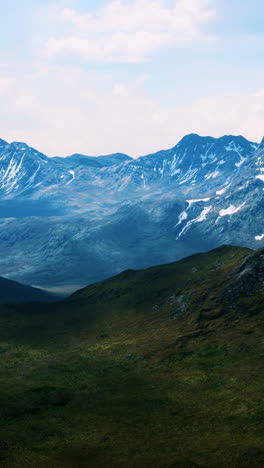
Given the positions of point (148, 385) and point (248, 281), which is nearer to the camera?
point (148, 385)

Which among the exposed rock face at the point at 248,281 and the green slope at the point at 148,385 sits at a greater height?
the exposed rock face at the point at 248,281

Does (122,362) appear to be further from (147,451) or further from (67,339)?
(147,451)

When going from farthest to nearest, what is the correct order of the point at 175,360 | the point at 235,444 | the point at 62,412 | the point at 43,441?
the point at 175,360
the point at 62,412
the point at 43,441
the point at 235,444

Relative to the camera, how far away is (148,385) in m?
121

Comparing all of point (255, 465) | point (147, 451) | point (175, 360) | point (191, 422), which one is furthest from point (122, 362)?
point (255, 465)

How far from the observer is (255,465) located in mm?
70875

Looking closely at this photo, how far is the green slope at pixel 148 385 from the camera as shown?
8106 cm

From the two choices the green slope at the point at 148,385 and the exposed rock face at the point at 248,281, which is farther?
the exposed rock face at the point at 248,281

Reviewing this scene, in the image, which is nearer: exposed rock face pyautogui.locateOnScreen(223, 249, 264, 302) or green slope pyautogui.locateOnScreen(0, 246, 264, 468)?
green slope pyautogui.locateOnScreen(0, 246, 264, 468)

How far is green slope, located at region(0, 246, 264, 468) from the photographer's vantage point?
266 ft

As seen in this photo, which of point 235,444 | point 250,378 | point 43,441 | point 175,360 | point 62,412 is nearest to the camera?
point 235,444

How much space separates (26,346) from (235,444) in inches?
4241

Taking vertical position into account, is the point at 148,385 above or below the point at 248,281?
below

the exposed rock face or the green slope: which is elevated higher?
the exposed rock face
